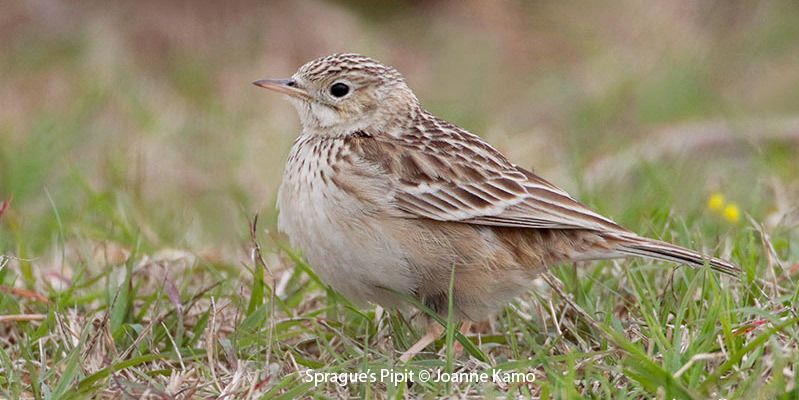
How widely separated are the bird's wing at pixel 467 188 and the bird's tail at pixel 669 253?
9 cm

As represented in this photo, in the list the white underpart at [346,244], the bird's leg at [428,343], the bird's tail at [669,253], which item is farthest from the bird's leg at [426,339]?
the bird's tail at [669,253]

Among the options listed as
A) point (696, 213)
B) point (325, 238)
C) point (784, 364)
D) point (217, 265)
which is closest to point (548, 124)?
point (696, 213)

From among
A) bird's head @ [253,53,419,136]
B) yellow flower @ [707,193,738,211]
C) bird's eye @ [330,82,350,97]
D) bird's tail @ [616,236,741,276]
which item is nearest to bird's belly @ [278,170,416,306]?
bird's head @ [253,53,419,136]

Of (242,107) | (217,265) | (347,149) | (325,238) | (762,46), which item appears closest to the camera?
(325,238)

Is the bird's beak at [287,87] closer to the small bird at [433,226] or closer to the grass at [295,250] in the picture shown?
the small bird at [433,226]

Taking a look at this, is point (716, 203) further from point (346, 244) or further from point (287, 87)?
point (346, 244)

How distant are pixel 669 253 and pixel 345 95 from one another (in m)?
1.71

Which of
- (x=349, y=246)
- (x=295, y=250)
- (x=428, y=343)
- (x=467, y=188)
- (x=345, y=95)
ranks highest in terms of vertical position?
(x=345, y=95)

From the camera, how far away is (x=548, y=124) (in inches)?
436

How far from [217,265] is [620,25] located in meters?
8.04

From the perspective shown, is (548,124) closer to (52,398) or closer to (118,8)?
(118,8)
